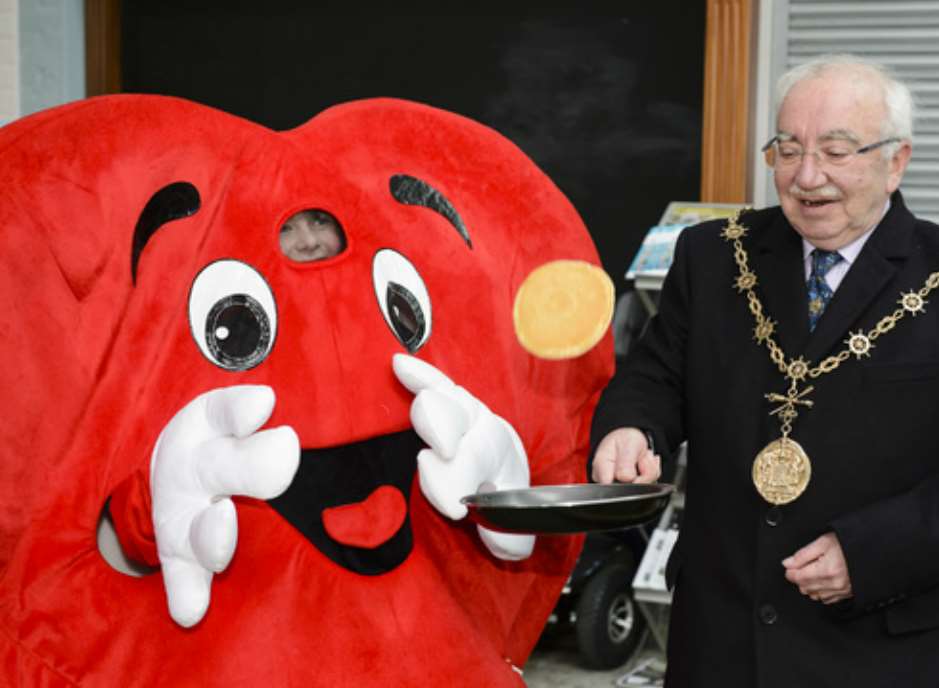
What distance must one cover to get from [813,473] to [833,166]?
16.4 inches

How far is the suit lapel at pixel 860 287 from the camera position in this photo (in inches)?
76.6

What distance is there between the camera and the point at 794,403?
1.96 m

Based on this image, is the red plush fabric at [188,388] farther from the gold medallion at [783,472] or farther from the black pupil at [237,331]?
the gold medallion at [783,472]

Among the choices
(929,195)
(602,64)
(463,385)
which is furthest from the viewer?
(602,64)

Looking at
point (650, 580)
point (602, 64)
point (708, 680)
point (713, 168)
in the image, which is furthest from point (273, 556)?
point (602, 64)

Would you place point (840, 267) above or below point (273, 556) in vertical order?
above

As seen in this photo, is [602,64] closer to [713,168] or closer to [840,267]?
[713,168]

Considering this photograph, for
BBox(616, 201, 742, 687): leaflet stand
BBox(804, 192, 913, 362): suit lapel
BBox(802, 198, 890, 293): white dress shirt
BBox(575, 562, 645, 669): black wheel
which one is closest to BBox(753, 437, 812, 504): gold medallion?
BBox(804, 192, 913, 362): suit lapel

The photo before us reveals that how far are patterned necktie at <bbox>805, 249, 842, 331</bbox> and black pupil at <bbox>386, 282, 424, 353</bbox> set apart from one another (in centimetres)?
78

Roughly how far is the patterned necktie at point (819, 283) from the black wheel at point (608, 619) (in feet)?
8.99

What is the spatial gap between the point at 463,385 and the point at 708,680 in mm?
748

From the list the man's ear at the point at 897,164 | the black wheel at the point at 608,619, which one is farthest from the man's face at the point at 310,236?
the black wheel at the point at 608,619

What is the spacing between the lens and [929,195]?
4625mm

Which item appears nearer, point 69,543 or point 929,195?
point 69,543
